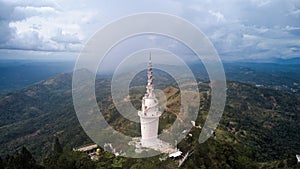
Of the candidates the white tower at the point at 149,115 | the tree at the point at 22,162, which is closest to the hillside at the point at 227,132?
the white tower at the point at 149,115

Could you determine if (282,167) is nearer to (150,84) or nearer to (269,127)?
(150,84)

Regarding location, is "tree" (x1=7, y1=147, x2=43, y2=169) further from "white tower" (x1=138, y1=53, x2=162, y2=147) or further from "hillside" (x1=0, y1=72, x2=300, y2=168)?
"white tower" (x1=138, y1=53, x2=162, y2=147)

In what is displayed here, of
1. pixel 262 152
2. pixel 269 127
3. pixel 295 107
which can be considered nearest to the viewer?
pixel 262 152

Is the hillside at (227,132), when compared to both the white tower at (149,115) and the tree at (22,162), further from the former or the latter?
the tree at (22,162)

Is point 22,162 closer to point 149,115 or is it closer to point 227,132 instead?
point 149,115

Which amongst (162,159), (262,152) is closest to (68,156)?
(162,159)

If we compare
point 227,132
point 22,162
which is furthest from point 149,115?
point 227,132

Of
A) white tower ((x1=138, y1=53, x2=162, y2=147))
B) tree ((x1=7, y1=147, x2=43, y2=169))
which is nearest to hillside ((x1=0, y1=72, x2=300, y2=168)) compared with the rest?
white tower ((x1=138, y1=53, x2=162, y2=147))

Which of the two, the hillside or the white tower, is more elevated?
the white tower
